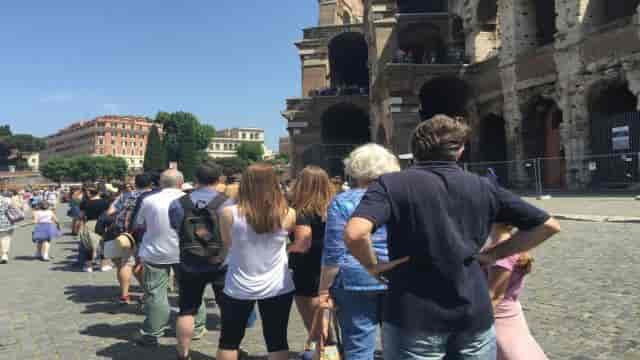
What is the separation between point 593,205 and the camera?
15375 millimetres

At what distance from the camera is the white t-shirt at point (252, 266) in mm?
3906

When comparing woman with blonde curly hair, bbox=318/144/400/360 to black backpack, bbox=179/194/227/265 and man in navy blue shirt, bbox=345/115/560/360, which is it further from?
black backpack, bbox=179/194/227/265

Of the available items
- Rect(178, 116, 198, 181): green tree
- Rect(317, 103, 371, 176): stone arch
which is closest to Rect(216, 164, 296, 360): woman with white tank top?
Rect(317, 103, 371, 176): stone arch

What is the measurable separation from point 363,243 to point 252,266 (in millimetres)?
1634

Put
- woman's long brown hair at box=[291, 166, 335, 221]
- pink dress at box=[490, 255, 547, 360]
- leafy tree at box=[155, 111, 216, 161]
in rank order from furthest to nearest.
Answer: leafy tree at box=[155, 111, 216, 161] < woman's long brown hair at box=[291, 166, 335, 221] < pink dress at box=[490, 255, 547, 360]

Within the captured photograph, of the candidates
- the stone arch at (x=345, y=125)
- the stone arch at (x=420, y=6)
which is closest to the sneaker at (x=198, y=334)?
the stone arch at (x=420, y=6)

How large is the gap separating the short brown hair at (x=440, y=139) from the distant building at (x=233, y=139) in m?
166

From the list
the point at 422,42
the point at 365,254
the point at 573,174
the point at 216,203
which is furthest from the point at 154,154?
the point at 365,254

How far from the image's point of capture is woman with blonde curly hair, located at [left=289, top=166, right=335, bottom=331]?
168 inches

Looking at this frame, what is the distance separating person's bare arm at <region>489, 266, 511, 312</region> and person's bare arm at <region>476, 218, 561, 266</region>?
2.42ft

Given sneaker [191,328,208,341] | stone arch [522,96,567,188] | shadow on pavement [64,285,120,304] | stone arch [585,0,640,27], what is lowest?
shadow on pavement [64,285,120,304]

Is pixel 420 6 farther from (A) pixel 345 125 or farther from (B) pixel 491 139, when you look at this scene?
(A) pixel 345 125

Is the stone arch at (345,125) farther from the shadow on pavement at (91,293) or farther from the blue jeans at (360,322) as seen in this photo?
the blue jeans at (360,322)

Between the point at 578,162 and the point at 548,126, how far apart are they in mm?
4659
